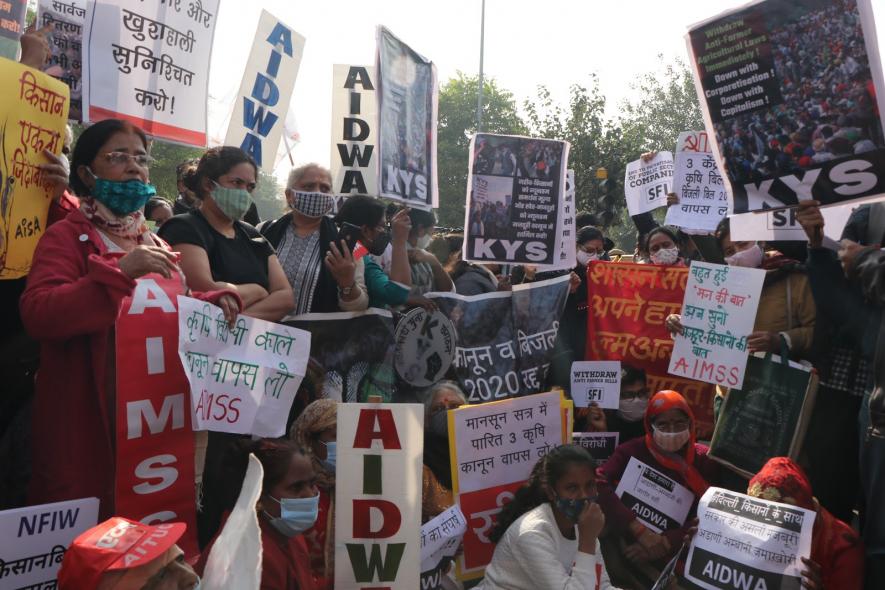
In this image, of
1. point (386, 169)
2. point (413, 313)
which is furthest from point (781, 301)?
point (386, 169)

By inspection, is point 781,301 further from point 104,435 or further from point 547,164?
point 104,435

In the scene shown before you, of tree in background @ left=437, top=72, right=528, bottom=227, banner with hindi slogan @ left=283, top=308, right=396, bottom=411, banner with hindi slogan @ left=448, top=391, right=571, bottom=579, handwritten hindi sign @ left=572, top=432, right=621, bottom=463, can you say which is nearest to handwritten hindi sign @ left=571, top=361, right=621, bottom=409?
handwritten hindi sign @ left=572, top=432, right=621, bottom=463

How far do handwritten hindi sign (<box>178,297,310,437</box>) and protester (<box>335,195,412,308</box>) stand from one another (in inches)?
39.6

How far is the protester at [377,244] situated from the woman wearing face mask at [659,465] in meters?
1.58

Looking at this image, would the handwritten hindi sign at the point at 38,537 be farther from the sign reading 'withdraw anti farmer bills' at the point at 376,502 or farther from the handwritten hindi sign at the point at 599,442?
the handwritten hindi sign at the point at 599,442

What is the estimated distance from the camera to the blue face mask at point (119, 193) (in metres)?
3.49

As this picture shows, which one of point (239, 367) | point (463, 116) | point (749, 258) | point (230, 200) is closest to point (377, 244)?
point (230, 200)

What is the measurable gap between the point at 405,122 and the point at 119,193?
328cm

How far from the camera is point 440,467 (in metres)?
5.34

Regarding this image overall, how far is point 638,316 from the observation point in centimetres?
672

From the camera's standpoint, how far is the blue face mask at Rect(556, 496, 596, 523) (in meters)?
4.54

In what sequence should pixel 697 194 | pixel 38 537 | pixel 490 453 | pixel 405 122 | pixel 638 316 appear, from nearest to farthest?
pixel 38 537 → pixel 490 453 → pixel 405 122 → pixel 638 316 → pixel 697 194

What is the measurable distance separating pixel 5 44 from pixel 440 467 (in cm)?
304

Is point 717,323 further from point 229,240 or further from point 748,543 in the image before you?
point 229,240
